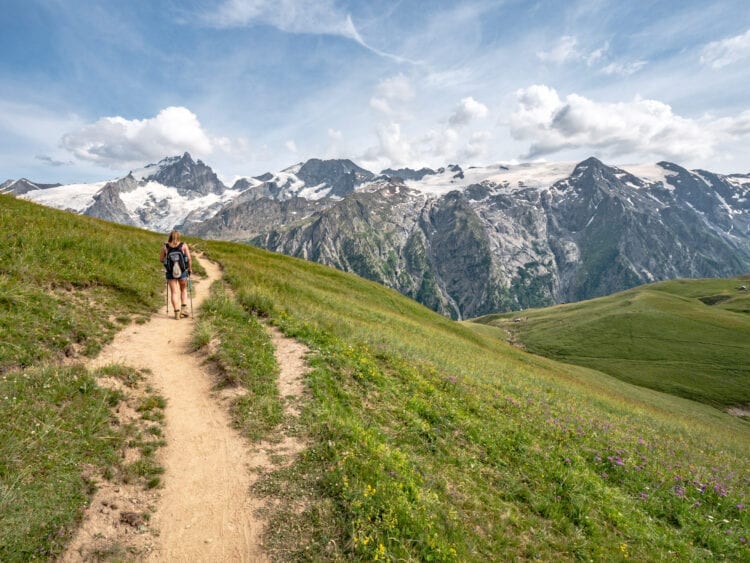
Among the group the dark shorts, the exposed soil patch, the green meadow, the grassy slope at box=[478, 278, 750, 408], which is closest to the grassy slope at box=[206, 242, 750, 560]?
the green meadow

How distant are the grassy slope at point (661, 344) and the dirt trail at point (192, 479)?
358 ft

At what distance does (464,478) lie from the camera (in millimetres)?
10820

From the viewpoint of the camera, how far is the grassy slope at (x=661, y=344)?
90.6 m

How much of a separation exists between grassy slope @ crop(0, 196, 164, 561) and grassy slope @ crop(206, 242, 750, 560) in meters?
3.93

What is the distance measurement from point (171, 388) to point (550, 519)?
40.3 feet

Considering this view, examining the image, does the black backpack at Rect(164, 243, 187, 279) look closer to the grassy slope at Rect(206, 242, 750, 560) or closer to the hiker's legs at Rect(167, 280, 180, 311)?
the hiker's legs at Rect(167, 280, 180, 311)

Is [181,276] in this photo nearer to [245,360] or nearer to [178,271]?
Result: [178,271]

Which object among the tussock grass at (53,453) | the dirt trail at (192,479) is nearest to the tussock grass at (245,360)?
the dirt trail at (192,479)

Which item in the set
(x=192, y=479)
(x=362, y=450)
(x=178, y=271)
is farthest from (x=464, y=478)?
(x=178, y=271)

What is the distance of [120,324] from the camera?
15477mm

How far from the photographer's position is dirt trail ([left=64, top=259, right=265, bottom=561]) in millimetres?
7121

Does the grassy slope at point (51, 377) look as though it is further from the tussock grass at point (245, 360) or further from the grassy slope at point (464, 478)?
the grassy slope at point (464, 478)

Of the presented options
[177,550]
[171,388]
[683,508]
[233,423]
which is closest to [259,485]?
[177,550]

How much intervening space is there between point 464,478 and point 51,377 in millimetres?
11992
